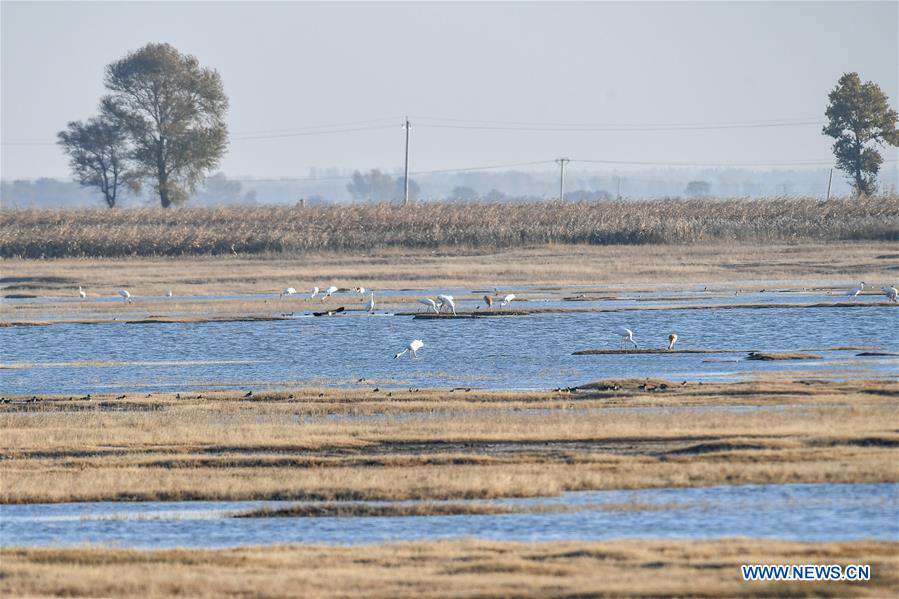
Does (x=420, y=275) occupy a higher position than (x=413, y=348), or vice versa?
(x=420, y=275)

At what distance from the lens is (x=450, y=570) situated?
12883mm

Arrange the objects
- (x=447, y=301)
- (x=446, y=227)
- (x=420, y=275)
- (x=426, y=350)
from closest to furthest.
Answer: (x=426, y=350) → (x=447, y=301) → (x=420, y=275) → (x=446, y=227)

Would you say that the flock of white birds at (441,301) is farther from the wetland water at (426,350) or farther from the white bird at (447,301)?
the wetland water at (426,350)

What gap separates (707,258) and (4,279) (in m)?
28.6

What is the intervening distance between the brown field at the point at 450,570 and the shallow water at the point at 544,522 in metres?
0.60

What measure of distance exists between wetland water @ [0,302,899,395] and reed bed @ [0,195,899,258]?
24775mm

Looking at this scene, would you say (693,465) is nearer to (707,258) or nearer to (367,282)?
(367,282)

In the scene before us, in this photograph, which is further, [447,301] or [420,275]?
[420,275]

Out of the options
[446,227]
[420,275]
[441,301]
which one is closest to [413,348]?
[441,301]

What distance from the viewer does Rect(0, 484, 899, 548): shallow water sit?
14.5 m

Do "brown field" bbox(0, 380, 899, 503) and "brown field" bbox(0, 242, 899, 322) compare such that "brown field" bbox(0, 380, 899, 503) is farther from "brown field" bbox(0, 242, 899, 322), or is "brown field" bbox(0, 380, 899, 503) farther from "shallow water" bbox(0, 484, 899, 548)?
"brown field" bbox(0, 242, 899, 322)

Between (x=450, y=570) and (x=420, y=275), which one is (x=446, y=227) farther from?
(x=450, y=570)

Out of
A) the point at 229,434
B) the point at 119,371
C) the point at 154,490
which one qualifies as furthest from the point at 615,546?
the point at 119,371

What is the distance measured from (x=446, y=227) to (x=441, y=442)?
47.7 meters
